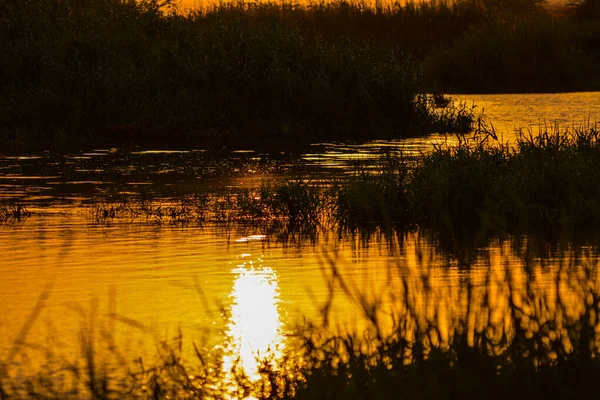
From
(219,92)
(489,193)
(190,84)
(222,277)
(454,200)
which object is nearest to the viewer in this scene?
(222,277)

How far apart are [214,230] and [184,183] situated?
16.9ft

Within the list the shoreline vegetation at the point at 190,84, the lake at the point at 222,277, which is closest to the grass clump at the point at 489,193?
the lake at the point at 222,277

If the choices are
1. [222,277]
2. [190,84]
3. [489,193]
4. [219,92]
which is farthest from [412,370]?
[190,84]

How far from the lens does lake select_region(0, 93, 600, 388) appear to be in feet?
27.1

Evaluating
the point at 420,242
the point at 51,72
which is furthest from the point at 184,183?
the point at 51,72

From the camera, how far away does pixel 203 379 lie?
7.25 meters

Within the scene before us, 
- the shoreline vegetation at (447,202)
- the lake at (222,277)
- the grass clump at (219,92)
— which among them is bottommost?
the lake at (222,277)

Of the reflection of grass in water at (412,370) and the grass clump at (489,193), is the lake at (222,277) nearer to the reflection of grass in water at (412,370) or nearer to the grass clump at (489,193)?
the reflection of grass in water at (412,370)

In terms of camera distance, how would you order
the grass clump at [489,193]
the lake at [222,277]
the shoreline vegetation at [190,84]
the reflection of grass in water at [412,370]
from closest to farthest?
1. the reflection of grass in water at [412,370]
2. the lake at [222,277]
3. the grass clump at [489,193]
4. the shoreline vegetation at [190,84]

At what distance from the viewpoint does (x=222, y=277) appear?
1109 centimetres

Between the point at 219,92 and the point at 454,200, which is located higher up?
the point at 219,92

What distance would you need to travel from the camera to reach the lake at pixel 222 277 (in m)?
8.25

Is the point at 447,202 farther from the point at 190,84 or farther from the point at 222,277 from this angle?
Answer: the point at 190,84

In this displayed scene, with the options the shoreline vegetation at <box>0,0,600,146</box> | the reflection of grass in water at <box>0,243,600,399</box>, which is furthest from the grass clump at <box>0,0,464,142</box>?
the reflection of grass in water at <box>0,243,600,399</box>
